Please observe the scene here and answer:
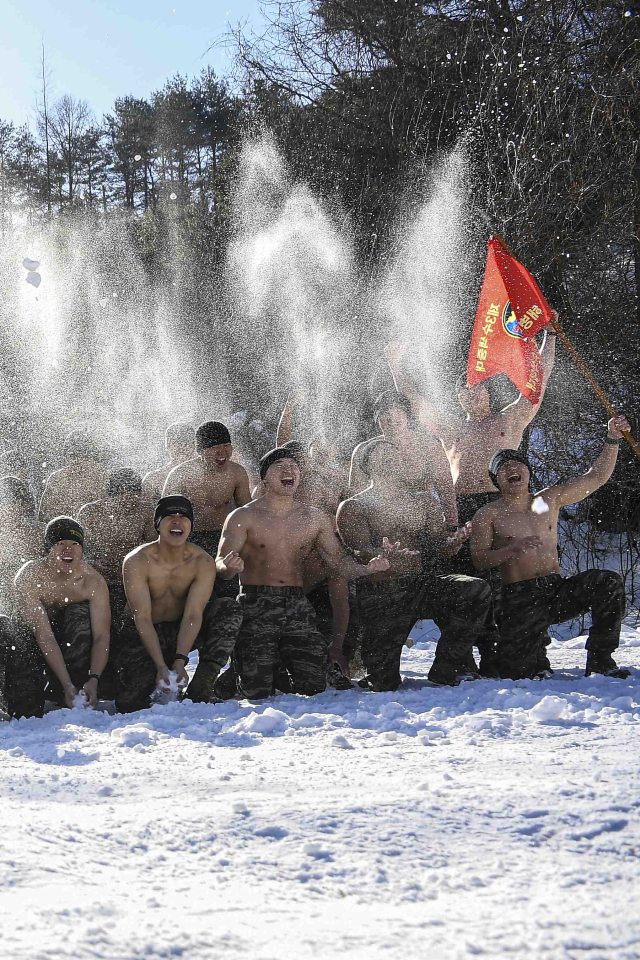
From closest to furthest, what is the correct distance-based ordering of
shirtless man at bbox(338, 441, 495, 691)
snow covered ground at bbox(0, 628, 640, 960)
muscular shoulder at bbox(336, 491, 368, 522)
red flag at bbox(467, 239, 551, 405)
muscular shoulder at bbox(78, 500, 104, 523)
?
1. snow covered ground at bbox(0, 628, 640, 960)
2. shirtless man at bbox(338, 441, 495, 691)
3. muscular shoulder at bbox(336, 491, 368, 522)
4. muscular shoulder at bbox(78, 500, 104, 523)
5. red flag at bbox(467, 239, 551, 405)

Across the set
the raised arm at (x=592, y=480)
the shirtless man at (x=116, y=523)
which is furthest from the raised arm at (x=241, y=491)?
the raised arm at (x=592, y=480)

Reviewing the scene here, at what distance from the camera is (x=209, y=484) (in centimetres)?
582

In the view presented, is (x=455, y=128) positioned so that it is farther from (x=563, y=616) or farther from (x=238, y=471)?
(x=563, y=616)

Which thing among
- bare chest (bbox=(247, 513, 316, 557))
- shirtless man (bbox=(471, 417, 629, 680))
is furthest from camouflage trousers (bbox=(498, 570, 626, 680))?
bare chest (bbox=(247, 513, 316, 557))

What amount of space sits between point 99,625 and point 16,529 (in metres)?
0.94

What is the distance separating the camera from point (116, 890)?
6.99 feet

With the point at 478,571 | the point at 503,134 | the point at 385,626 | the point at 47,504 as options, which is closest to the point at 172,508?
the point at 385,626

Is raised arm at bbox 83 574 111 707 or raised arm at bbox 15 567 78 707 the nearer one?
raised arm at bbox 15 567 78 707

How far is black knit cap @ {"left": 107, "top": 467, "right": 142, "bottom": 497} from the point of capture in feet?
17.9

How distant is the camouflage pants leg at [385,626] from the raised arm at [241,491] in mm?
1234

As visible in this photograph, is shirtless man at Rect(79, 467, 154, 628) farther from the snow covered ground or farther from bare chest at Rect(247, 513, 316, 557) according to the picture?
the snow covered ground

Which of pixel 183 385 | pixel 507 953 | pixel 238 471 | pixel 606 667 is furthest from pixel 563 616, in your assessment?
pixel 183 385

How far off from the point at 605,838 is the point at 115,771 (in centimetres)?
170

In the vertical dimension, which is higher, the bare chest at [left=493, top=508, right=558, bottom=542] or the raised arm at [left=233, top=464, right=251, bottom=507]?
the raised arm at [left=233, top=464, right=251, bottom=507]
